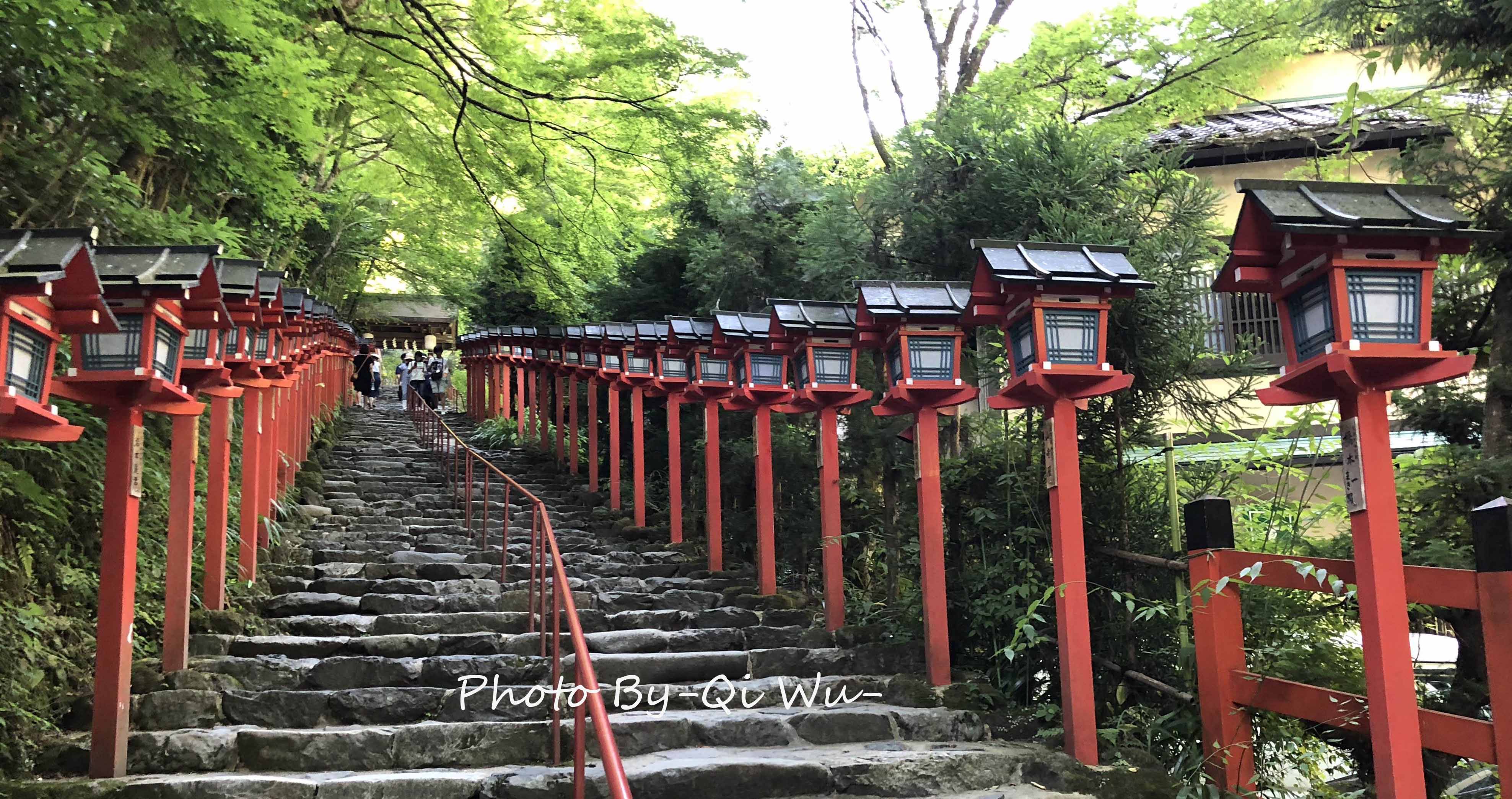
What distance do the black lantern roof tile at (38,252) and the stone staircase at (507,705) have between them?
252 cm

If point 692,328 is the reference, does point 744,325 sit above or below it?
below

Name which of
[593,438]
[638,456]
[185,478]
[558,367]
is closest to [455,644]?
[185,478]

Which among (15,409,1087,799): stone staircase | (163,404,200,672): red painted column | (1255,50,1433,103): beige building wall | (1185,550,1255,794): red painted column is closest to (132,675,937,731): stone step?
(15,409,1087,799): stone staircase

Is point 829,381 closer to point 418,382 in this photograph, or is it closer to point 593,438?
point 593,438

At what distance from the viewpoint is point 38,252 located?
423cm

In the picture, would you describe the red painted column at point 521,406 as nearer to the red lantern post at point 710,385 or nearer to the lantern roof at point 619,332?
the lantern roof at point 619,332

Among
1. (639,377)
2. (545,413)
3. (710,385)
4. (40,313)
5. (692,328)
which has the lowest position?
(40,313)

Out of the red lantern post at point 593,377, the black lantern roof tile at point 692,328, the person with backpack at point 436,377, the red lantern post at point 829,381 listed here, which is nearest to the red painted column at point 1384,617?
the red lantern post at point 829,381

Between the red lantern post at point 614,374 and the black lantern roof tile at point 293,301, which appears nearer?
the black lantern roof tile at point 293,301

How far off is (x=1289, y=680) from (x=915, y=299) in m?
3.33

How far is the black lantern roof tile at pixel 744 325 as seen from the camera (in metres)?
9.62

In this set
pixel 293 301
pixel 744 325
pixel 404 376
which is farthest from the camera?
pixel 404 376

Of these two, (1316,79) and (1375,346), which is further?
(1316,79)

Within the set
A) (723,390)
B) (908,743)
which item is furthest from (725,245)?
(908,743)
